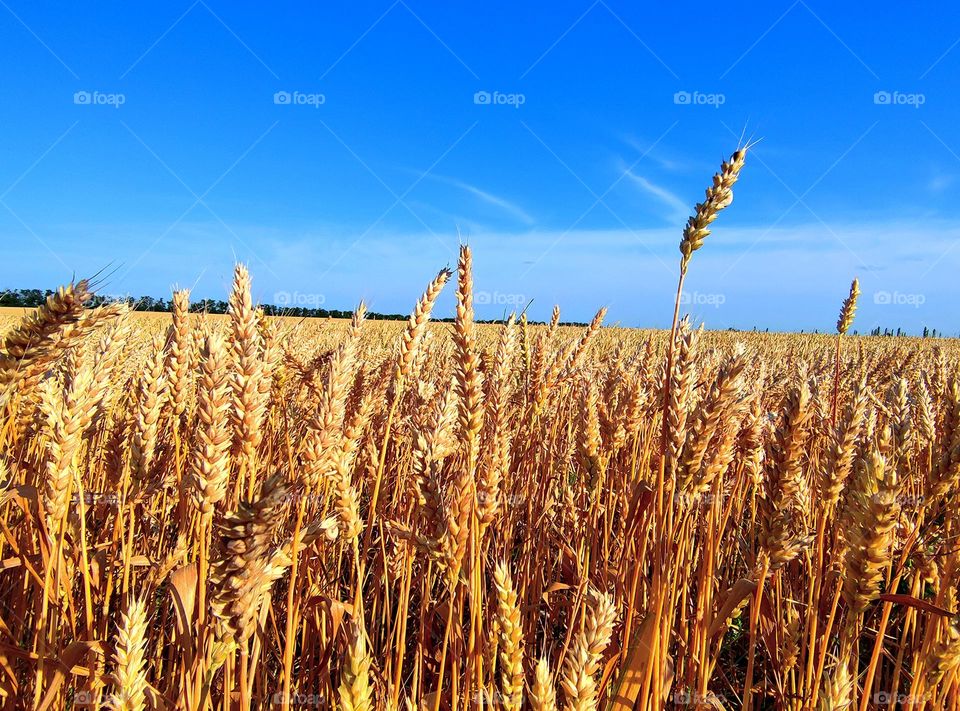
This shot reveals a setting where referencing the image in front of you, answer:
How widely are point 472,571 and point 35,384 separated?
4.98ft

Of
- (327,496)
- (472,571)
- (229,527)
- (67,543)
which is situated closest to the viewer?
(229,527)

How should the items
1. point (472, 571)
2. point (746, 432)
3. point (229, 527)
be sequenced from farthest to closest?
point (746, 432)
point (472, 571)
point (229, 527)

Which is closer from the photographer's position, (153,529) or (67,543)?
(67,543)

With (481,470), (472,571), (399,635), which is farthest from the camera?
(481,470)

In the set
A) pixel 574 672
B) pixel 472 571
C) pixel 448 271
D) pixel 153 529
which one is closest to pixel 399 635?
pixel 472 571

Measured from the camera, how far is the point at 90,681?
4.58 ft

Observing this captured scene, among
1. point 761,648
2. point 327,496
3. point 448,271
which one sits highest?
point 448,271

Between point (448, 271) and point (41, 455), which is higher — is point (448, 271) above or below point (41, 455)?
above

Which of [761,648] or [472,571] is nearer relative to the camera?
[472,571]

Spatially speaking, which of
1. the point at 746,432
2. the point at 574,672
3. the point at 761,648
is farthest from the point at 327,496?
the point at 761,648

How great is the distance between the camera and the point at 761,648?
2639 millimetres

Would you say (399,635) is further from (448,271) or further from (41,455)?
(41,455)

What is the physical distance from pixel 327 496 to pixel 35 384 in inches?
38.9

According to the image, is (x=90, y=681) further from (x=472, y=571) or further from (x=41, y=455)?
(x=41, y=455)
